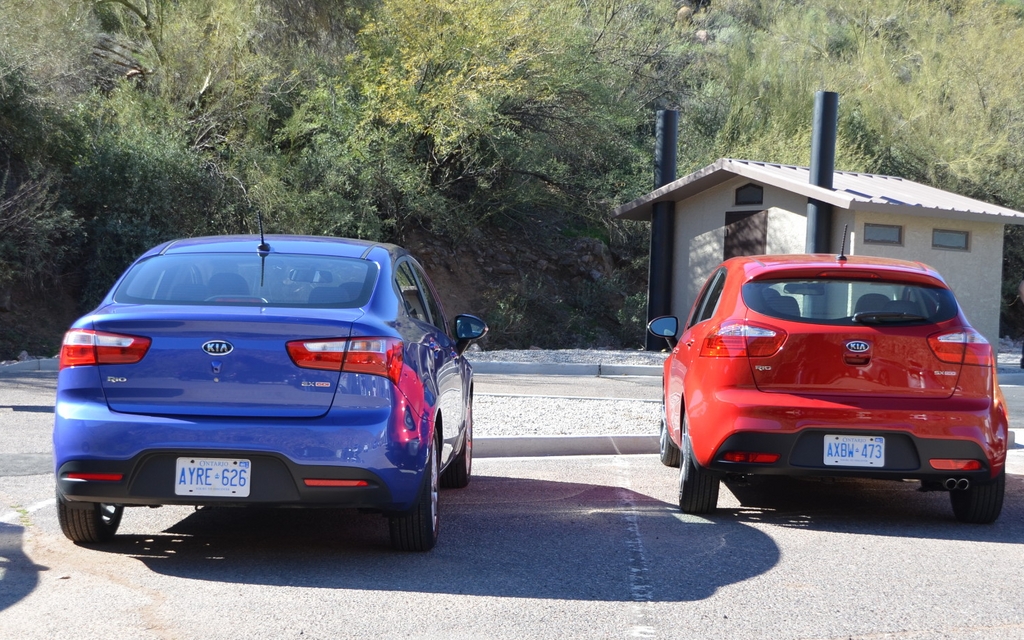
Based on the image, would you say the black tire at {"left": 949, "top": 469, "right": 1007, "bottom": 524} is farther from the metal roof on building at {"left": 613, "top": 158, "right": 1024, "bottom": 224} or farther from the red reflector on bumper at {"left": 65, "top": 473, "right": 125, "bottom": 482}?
the metal roof on building at {"left": 613, "top": 158, "right": 1024, "bottom": 224}

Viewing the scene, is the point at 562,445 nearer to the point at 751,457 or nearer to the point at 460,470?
the point at 460,470

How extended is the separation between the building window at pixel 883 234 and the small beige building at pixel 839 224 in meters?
0.02

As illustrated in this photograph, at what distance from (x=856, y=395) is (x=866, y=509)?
135 centimetres

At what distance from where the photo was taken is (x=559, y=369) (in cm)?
1689

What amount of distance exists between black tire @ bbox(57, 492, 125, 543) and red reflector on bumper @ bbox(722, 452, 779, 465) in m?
3.36

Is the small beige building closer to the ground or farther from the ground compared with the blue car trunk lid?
farther from the ground

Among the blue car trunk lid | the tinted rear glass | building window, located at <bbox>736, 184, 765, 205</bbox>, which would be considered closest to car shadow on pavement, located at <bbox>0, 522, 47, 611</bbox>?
the blue car trunk lid

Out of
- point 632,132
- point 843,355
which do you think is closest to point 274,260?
point 843,355

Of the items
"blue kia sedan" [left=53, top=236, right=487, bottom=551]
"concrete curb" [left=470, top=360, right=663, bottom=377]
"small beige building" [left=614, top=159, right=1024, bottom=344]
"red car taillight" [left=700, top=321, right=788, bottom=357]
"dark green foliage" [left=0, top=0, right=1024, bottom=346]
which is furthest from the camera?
"dark green foliage" [left=0, top=0, right=1024, bottom=346]

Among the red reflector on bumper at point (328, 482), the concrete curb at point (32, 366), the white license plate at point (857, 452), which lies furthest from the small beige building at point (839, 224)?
the red reflector on bumper at point (328, 482)

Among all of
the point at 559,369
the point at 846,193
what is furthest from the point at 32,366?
the point at 846,193

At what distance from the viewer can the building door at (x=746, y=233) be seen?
2080cm

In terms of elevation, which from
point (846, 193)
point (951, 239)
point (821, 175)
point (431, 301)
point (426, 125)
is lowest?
point (431, 301)

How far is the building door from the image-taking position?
68.2ft
